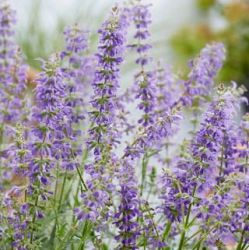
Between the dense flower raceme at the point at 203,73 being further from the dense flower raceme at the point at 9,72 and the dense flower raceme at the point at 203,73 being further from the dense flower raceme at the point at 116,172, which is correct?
the dense flower raceme at the point at 9,72

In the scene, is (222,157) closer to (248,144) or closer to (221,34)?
(248,144)

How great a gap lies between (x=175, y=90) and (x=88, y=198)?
2.68 ft

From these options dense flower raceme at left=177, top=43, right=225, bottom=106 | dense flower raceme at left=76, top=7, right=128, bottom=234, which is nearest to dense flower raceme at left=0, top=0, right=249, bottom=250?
dense flower raceme at left=76, top=7, right=128, bottom=234

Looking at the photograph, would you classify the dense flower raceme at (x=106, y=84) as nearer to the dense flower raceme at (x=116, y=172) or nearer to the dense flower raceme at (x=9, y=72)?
the dense flower raceme at (x=116, y=172)

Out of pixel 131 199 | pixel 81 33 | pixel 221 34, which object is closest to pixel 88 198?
pixel 131 199

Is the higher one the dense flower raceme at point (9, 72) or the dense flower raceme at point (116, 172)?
the dense flower raceme at point (9, 72)

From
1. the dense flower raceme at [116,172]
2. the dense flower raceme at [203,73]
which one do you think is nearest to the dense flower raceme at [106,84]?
the dense flower raceme at [116,172]

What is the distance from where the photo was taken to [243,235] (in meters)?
1.58

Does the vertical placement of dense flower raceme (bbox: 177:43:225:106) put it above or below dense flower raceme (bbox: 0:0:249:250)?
above

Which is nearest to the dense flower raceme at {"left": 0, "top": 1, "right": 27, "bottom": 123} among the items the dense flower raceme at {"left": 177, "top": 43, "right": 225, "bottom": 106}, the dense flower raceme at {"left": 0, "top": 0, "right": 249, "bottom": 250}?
the dense flower raceme at {"left": 0, "top": 0, "right": 249, "bottom": 250}

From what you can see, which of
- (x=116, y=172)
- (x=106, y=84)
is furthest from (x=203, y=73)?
(x=116, y=172)

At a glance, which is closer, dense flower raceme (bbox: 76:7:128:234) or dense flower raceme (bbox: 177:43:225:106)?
dense flower raceme (bbox: 76:7:128:234)

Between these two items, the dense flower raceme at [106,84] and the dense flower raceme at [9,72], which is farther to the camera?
the dense flower raceme at [9,72]

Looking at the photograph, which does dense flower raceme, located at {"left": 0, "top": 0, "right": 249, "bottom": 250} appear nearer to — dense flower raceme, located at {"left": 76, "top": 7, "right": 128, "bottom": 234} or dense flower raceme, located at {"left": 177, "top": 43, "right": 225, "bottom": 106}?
dense flower raceme, located at {"left": 76, "top": 7, "right": 128, "bottom": 234}
